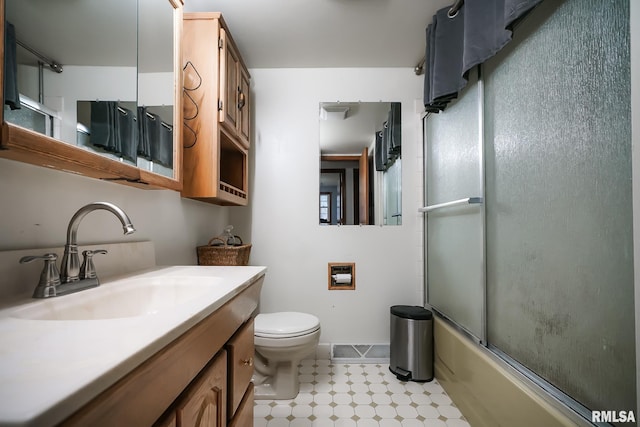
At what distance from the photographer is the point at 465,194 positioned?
1550mm

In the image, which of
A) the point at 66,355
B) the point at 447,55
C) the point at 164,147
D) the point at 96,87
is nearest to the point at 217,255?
the point at 164,147

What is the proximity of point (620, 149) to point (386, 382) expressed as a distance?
1.65 m

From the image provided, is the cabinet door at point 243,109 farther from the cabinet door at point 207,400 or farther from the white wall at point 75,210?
the cabinet door at point 207,400

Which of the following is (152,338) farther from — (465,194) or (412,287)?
(412,287)

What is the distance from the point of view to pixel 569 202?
2.91 ft

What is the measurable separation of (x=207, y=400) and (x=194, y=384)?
9 cm

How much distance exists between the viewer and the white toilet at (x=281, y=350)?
1542 millimetres

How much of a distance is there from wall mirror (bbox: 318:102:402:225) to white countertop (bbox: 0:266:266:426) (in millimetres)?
1640

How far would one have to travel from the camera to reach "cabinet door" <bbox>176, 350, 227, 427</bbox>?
0.57 meters

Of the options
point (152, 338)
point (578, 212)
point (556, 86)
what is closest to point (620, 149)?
point (578, 212)

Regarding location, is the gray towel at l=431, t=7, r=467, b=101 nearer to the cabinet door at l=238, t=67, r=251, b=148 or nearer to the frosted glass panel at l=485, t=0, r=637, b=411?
the frosted glass panel at l=485, t=0, r=637, b=411

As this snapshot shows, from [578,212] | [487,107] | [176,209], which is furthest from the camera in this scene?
[176,209]

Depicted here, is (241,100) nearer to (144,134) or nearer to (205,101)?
(205,101)

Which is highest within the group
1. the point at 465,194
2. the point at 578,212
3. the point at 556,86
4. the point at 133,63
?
the point at 133,63
